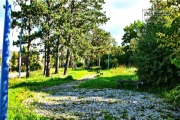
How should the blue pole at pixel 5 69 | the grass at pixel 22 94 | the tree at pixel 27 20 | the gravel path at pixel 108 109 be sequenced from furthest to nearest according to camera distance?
the tree at pixel 27 20 → the gravel path at pixel 108 109 → the grass at pixel 22 94 → the blue pole at pixel 5 69

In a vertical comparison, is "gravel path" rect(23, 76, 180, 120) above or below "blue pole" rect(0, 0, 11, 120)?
below

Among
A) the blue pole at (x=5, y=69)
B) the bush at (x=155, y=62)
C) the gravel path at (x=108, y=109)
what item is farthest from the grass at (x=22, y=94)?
the bush at (x=155, y=62)

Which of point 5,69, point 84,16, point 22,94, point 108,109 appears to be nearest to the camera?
point 5,69

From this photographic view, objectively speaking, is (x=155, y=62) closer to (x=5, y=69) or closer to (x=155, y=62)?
(x=155, y=62)

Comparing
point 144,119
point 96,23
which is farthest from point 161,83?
point 96,23

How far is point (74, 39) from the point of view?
29234mm

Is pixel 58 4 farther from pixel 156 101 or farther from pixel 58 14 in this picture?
pixel 156 101

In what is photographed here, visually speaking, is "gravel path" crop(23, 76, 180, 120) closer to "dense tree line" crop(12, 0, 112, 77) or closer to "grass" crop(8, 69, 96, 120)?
"grass" crop(8, 69, 96, 120)

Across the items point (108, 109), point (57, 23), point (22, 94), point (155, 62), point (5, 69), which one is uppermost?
point (57, 23)

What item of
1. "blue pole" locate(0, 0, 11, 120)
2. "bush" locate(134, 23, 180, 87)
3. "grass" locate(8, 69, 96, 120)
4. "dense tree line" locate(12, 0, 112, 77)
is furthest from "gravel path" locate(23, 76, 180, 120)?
"dense tree line" locate(12, 0, 112, 77)

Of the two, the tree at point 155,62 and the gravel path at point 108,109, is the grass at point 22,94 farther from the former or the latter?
the tree at point 155,62

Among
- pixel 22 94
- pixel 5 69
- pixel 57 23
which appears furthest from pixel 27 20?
pixel 5 69

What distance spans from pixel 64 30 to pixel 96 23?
5.85 m

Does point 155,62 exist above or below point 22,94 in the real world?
above
